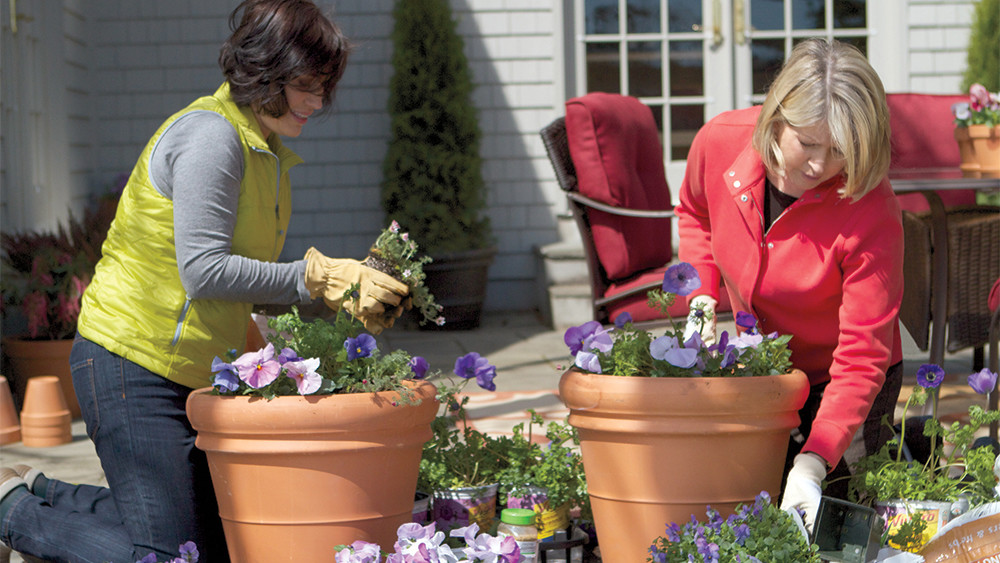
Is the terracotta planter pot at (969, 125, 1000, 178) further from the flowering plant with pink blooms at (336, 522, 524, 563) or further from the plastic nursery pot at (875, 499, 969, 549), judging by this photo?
the flowering plant with pink blooms at (336, 522, 524, 563)

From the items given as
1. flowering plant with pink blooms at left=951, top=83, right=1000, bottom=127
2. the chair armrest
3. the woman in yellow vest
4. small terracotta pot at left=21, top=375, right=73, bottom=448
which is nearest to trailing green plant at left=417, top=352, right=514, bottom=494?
the woman in yellow vest

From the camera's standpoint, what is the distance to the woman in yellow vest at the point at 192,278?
1761mm

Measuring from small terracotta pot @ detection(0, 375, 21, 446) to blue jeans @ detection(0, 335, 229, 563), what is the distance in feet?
5.68

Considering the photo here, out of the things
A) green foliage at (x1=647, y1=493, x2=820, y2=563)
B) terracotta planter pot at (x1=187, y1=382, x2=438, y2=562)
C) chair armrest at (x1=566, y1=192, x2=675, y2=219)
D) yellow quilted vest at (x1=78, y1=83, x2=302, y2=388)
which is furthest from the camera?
chair armrest at (x1=566, y1=192, x2=675, y2=219)

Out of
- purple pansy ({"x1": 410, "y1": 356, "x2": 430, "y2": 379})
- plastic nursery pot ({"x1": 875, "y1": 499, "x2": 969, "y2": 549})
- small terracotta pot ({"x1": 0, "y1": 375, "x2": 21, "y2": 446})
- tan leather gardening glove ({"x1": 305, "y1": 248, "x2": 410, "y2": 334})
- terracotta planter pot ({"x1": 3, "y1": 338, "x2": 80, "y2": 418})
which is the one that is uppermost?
tan leather gardening glove ({"x1": 305, "y1": 248, "x2": 410, "y2": 334})

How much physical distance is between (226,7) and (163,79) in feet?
2.09

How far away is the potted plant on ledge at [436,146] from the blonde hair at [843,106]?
4.26 meters

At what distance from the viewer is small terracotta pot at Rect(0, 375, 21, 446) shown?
11.2 feet

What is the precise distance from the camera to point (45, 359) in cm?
378

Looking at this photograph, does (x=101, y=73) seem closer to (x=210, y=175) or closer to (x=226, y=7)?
(x=226, y=7)

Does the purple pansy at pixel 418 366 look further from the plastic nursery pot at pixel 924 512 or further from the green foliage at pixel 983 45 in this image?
the green foliage at pixel 983 45

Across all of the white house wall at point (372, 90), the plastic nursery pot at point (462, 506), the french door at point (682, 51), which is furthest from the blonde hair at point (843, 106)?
the french door at point (682, 51)

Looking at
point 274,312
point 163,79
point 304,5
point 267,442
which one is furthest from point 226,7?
point 267,442

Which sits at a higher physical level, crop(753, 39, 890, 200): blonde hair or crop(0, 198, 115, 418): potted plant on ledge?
crop(753, 39, 890, 200): blonde hair
